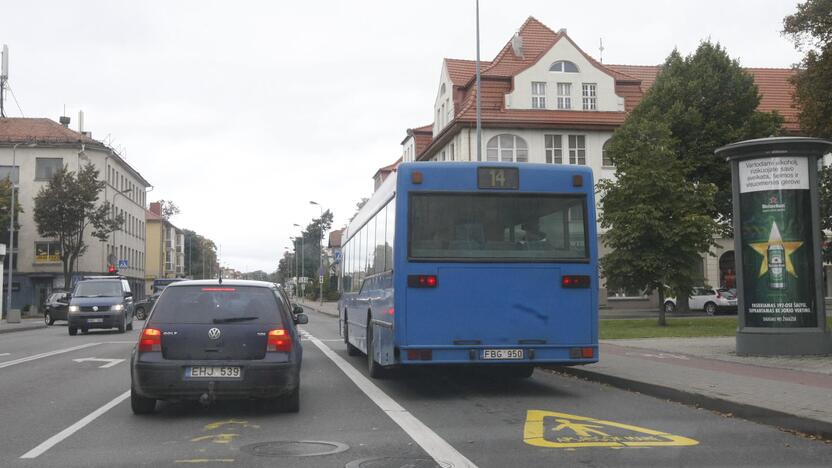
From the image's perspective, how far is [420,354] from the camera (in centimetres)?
1059

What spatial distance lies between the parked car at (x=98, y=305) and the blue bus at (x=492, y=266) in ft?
69.3

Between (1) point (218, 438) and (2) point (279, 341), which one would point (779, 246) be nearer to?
(2) point (279, 341)

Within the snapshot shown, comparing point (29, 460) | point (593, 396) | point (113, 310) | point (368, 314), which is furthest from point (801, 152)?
point (113, 310)

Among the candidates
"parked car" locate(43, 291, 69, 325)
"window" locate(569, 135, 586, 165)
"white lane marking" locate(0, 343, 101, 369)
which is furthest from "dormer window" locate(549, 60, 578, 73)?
"white lane marking" locate(0, 343, 101, 369)

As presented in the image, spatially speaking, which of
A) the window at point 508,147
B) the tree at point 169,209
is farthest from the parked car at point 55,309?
the tree at point 169,209

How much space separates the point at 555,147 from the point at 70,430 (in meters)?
42.1

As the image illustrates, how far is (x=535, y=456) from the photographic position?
22.9 feet

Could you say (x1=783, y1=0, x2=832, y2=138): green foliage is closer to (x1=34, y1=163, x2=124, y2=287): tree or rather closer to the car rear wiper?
the car rear wiper

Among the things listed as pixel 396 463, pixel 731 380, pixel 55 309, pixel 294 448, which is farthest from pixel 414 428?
pixel 55 309

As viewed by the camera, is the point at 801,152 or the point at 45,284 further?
the point at 45,284

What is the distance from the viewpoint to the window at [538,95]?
49062mm

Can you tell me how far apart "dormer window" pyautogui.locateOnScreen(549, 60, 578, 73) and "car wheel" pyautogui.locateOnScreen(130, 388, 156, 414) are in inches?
1696

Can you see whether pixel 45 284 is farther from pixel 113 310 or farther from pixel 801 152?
pixel 801 152

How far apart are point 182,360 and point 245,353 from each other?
64cm
